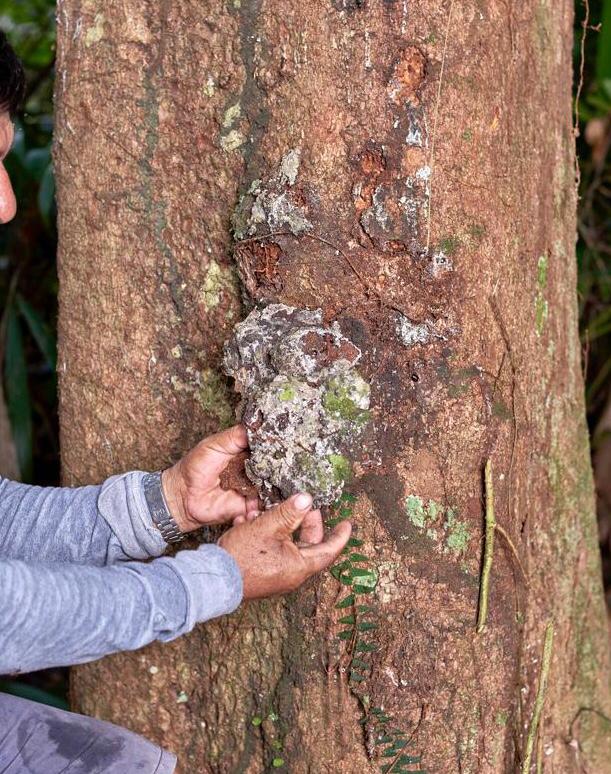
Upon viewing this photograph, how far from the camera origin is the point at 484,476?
54.6 inches

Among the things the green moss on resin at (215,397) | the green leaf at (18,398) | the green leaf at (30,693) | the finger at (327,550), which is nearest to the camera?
the finger at (327,550)

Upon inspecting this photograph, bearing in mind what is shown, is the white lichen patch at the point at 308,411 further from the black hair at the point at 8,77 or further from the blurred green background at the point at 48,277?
the blurred green background at the point at 48,277

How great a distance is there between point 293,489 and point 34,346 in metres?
2.11

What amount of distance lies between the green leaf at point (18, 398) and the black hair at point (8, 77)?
4.42ft

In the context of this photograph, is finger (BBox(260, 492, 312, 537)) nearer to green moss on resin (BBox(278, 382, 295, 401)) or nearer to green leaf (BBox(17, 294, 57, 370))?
green moss on resin (BBox(278, 382, 295, 401))

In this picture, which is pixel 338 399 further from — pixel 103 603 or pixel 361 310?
pixel 103 603

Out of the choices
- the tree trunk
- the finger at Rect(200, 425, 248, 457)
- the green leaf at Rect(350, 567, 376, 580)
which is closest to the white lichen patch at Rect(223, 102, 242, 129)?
the tree trunk

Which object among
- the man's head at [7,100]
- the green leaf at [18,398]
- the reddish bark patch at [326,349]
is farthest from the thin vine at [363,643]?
the green leaf at [18,398]

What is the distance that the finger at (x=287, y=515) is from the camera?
1237 mm

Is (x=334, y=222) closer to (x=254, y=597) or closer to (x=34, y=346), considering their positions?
(x=254, y=597)

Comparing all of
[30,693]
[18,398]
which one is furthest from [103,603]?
[18,398]

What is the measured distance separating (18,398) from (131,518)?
Answer: 1380 millimetres

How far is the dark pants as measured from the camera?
136 cm

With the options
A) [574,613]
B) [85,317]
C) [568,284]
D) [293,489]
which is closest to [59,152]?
[85,317]
